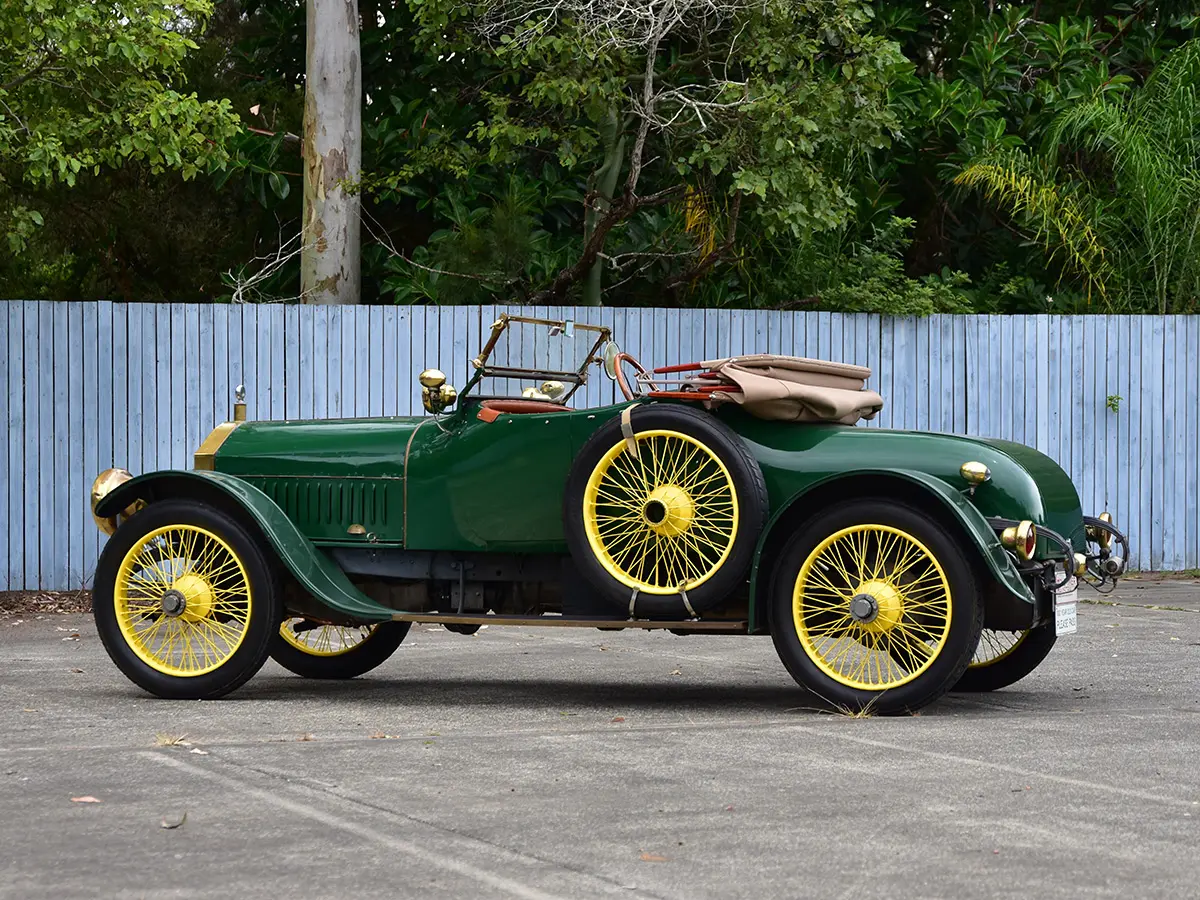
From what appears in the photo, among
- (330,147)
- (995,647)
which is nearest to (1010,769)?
(995,647)

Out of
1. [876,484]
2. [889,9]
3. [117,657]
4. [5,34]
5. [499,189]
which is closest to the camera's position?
[876,484]

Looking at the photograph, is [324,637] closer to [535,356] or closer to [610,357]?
[535,356]

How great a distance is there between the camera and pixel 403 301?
603 inches

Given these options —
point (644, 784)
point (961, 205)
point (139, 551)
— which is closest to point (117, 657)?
point (139, 551)

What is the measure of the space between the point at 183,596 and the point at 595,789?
3.01m

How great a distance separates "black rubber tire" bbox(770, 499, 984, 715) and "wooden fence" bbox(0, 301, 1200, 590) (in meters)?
4.45

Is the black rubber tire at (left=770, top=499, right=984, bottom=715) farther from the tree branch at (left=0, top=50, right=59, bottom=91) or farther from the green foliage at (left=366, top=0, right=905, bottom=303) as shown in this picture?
the tree branch at (left=0, top=50, right=59, bottom=91)

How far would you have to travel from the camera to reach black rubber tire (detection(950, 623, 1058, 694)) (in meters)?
8.24

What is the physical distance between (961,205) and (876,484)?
37.7 feet

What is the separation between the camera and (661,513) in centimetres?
750

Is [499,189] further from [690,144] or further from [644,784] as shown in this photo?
[644,784]

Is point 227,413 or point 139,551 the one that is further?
point 227,413

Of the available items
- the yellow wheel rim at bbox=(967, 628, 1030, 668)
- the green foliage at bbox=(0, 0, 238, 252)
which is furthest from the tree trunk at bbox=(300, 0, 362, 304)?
the yellow wheel rim at bbox=(967, 628, 1030, 668)

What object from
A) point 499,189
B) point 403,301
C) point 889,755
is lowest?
point 889,755
